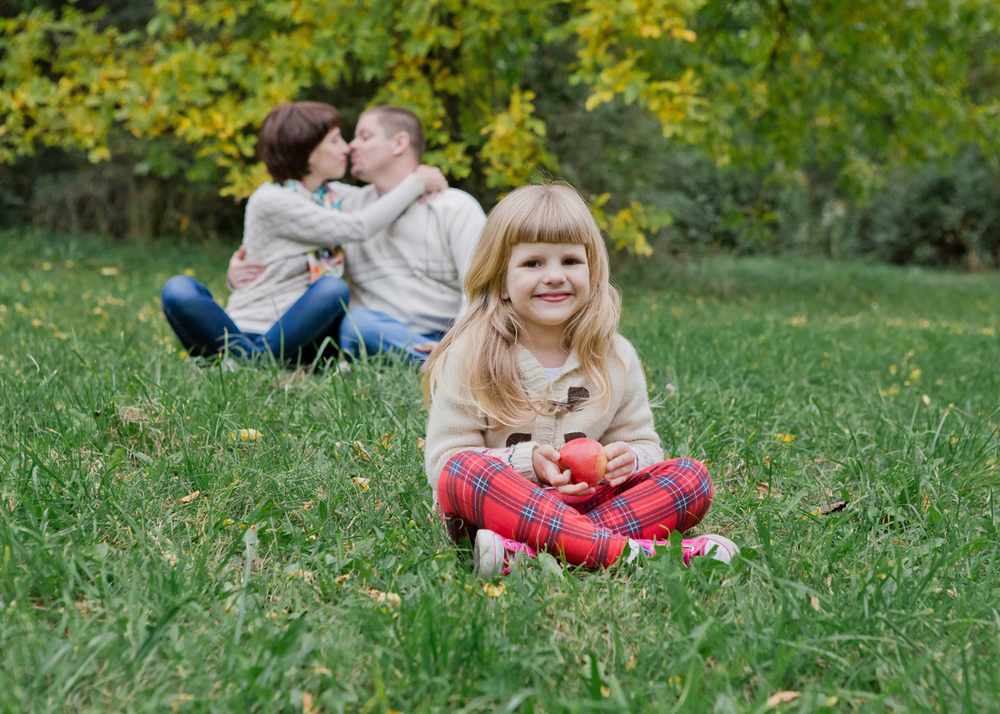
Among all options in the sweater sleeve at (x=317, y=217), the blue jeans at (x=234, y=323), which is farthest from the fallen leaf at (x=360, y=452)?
the sweater sleeve at (x=317, y=217)

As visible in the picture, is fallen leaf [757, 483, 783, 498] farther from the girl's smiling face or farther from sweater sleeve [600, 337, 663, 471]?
the girl's smiling face

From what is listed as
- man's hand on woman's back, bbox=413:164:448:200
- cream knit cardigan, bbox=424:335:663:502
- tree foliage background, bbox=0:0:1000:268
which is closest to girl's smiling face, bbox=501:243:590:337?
cream knit cardigan, bbox=424:335:663:502

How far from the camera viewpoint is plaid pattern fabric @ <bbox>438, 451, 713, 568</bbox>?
195 centimetres

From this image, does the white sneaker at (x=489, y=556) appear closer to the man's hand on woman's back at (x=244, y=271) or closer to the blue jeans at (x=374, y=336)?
the blue jeans at (x=374, y=336)

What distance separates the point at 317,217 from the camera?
3672 millimetres

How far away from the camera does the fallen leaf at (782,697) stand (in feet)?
4.53

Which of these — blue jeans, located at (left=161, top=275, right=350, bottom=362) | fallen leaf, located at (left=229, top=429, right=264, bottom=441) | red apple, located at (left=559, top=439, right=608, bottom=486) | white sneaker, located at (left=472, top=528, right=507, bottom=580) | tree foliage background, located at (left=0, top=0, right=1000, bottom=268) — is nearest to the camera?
white sneaker, located at (left=472, top=528, right=507, bottom=580)

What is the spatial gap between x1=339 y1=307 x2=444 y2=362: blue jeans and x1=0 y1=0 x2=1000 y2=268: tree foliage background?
2386 mm

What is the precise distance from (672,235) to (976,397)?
20.8 feet

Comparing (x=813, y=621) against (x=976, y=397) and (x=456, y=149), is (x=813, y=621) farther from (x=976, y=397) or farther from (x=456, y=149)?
(x=456, y=149)

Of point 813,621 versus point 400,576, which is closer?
point 813,621

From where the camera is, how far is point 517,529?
1.98m

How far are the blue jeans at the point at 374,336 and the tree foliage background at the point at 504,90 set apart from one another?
2.39m

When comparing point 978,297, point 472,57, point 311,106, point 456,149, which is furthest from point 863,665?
point 978,297
